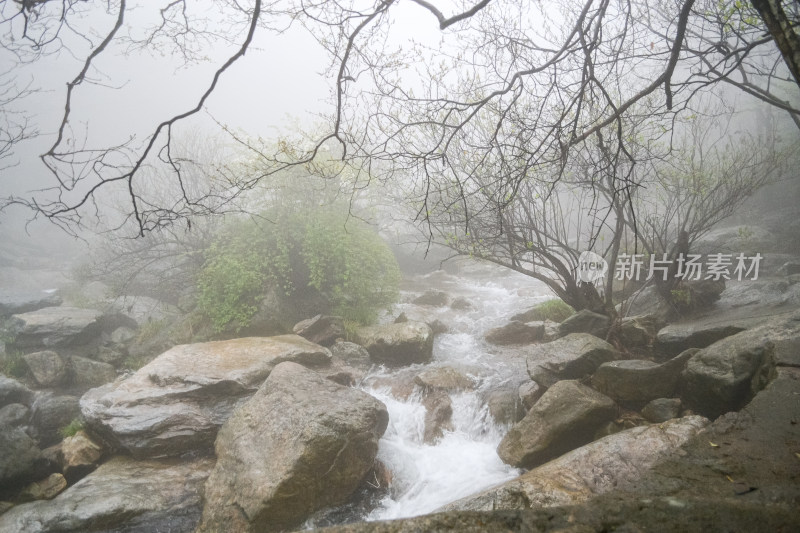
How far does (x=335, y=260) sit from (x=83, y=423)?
17.9 ft

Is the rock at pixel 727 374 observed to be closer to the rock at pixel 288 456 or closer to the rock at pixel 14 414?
the rock at pixel 288 456

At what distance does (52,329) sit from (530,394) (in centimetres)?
1058

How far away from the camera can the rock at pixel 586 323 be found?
6273mm

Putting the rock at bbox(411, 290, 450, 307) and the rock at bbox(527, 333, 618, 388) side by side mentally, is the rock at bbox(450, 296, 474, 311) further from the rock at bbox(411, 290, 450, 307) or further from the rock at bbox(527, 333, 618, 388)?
the rock at bbox(527, 333, 618, 388)

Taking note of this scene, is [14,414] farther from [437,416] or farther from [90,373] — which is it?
[437,416]

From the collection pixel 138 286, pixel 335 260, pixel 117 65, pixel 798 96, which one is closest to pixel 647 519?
pixel 335 260

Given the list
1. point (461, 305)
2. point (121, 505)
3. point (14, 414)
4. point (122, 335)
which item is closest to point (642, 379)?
point (121, 505)

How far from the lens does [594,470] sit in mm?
2840

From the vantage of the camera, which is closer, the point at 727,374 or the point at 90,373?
the point at 727,374

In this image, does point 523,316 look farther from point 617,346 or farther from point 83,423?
point 83,423

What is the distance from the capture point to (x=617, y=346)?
18.5 feet

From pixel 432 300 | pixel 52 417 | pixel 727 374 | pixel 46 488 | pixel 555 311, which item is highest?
pixel 727 374

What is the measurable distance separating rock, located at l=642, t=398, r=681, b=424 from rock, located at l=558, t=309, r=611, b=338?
2502 mm

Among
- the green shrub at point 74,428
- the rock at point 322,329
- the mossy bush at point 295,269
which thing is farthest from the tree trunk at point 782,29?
the green shrub at point 74,428
